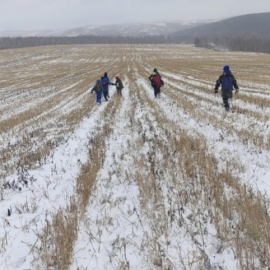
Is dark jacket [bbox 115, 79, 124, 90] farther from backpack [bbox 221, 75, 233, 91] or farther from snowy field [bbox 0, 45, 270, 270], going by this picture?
snowy field [bbox 0, 45, 270, 270]

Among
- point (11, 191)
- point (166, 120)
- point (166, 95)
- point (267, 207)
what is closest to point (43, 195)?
point (11, 191)

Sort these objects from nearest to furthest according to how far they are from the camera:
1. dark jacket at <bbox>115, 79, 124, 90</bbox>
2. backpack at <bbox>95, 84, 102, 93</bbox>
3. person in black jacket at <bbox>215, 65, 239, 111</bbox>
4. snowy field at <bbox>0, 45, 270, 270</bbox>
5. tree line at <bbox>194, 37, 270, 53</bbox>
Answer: snowy field at <bbox>0, 45, 270, 270</bbox> → person in black jacket at <bbox>215, 65, 239, 111</bbox> → backpack at <bbox>95, 84, 102, 93</bbox> → dark jacket at <bbox>115, 79, 124, 90</bbox> → tree line at <bbox>194, 37, 270, 53</bbox>

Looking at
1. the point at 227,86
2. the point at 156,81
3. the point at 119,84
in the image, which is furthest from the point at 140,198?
the point at 119,84

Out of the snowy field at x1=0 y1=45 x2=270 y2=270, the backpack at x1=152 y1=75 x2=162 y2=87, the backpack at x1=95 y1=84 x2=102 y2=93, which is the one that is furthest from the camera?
the backpack at x1=152 y1=75 x2=162 y2=87

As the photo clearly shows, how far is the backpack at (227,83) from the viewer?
477 inches

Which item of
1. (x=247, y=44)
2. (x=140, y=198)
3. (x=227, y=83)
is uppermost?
(x=247, y=44)

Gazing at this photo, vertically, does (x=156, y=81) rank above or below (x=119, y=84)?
above

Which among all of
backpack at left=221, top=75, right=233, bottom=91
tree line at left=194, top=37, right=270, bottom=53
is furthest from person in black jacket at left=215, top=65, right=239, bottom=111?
tree line at left=194, top=37, right=270, bottom=53

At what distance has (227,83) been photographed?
40.1 feet

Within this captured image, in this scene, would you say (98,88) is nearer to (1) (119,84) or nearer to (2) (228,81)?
(1) (119,84)

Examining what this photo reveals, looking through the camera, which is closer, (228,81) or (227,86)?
(227,86)

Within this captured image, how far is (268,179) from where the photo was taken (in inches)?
204

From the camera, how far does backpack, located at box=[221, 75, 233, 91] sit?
12.1 meters

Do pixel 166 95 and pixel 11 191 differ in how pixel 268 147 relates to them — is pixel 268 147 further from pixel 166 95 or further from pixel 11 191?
pixel 166 95
